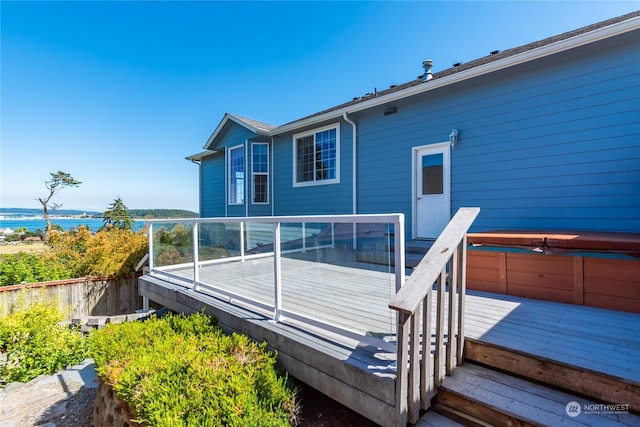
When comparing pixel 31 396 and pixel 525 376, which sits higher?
pixel 525 376

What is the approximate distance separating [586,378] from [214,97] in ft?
54.9

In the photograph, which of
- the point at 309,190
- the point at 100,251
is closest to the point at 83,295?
the point at 100,251

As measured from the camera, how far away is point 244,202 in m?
9.23

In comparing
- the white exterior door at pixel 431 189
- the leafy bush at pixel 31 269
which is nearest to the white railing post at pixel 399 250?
the white exterior door at pixel 431 189

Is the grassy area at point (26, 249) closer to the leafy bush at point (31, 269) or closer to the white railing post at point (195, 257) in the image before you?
the leafy bush at point (31, 269)

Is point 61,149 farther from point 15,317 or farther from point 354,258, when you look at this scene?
point 354,258

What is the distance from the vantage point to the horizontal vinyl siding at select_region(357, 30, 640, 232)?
386cm

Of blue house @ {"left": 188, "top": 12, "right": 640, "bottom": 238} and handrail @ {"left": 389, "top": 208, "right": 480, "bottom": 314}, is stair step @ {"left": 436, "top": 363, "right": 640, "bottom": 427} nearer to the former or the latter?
handrail @ {"left": 389, "top": 208, "right": 480, "bottom": 314}

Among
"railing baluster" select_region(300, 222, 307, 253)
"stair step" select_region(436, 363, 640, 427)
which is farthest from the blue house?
"railing baluster" select_region(300, 222, 307, 253)

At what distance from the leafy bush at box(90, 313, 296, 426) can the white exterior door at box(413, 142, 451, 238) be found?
420 cm

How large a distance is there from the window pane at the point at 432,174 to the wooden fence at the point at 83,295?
7.08m

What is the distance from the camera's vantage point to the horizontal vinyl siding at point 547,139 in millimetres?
3863

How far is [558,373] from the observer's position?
171cm

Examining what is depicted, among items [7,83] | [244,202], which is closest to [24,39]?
[7,83]
